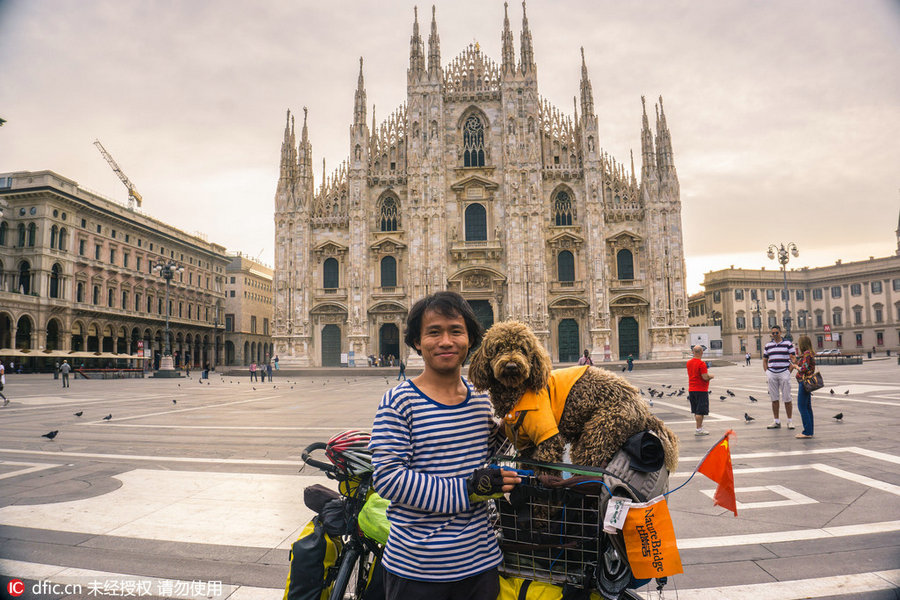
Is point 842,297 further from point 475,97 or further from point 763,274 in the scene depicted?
point 475,97

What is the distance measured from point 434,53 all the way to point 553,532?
3870 centimetres

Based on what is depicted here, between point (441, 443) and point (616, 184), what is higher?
point (616, 184)

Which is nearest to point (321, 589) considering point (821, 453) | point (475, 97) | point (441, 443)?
point (441, 443)

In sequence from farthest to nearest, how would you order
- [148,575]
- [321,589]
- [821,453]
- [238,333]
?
[238,333] < [821,453] < [148,575] < [321,589]

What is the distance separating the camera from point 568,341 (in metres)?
35.4

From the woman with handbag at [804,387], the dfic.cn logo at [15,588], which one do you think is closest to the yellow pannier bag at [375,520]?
the dfic.cn logo at [15,588]

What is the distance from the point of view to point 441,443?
195cm

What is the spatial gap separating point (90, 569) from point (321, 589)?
2262 millimetres

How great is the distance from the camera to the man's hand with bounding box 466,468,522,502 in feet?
5.70

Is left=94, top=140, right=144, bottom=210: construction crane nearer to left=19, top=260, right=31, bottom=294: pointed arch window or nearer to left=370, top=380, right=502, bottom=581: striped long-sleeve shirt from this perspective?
left=19, top=260, right=31, bottom=294: pointed arch window

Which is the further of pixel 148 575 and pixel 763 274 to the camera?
pixel 763 274

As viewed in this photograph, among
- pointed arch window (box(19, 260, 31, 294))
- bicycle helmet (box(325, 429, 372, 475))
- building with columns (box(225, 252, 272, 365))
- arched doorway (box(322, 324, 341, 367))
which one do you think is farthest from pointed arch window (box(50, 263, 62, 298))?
bicycle helmet (box(325, 429, 372, 475))

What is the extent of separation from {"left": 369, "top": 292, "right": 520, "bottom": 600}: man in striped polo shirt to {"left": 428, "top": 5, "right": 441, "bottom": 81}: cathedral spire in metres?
37.3

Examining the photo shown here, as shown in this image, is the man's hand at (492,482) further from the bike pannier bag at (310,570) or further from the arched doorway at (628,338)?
the arched doorway at (628,338)
